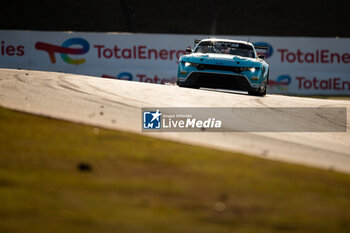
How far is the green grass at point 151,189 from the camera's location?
12.8 feet

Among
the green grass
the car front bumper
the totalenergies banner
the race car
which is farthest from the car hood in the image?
the green grass

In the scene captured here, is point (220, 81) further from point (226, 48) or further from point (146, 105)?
point (146, 105)

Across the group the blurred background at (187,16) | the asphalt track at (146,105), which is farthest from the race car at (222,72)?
the blurred background at (187,16)

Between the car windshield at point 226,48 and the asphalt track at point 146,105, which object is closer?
the asphalt track at point 146,105

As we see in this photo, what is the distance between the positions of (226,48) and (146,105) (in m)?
5.68

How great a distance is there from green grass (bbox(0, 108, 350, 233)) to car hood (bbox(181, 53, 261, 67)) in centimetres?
710

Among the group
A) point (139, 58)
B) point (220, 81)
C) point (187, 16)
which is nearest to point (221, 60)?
point (220, 81)

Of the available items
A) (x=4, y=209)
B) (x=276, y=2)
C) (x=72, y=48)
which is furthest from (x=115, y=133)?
(x=276, y=2)

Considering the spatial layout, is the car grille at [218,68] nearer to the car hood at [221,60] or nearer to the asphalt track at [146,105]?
the car hood at [221,60]

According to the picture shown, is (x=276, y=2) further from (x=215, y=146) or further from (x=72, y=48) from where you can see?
(x=215, y=146)

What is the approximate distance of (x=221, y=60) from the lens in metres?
13.3

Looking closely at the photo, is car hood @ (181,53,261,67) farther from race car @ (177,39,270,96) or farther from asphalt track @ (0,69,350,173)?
asphalt track @ (0,69,350,173)

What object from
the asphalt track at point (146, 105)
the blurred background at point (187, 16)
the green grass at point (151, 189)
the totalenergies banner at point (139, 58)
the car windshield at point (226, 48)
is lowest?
the green grass at point (151, 189)

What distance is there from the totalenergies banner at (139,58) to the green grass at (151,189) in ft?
45.8
